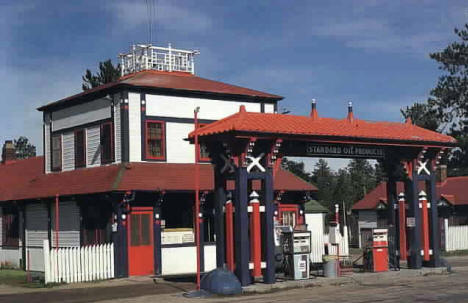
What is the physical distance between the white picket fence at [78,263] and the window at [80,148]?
19.4 feet

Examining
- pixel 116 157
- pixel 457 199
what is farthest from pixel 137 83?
pixel 457 199

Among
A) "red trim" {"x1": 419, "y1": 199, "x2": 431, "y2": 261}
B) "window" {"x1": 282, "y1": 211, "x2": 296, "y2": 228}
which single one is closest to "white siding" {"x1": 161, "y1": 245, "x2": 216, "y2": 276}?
"window" {"x1": 282, "y1": 211, "x2": 296, "y2": 228}

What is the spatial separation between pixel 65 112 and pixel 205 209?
8185 mm

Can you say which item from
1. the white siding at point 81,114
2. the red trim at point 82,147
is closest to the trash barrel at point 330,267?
the white siding at point 81,114

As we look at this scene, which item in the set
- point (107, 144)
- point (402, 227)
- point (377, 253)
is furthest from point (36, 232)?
point (402, 227)

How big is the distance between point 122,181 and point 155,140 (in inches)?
120

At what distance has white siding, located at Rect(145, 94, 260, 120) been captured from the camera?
29.5m

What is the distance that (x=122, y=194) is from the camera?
87.8 ft

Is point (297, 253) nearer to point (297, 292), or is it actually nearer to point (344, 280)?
point (344, 280)

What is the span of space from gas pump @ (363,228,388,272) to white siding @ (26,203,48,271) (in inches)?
583

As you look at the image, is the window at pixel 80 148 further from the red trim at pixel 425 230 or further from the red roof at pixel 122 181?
the red trim at pixel 425 230

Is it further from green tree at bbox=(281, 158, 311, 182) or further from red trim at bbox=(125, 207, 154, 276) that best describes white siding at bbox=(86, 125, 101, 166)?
green tree at bbox=(281, 158, 311, 182)

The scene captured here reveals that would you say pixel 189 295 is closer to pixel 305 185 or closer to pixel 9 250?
pixel 305 185

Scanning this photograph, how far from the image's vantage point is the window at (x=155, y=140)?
29.3 meters
